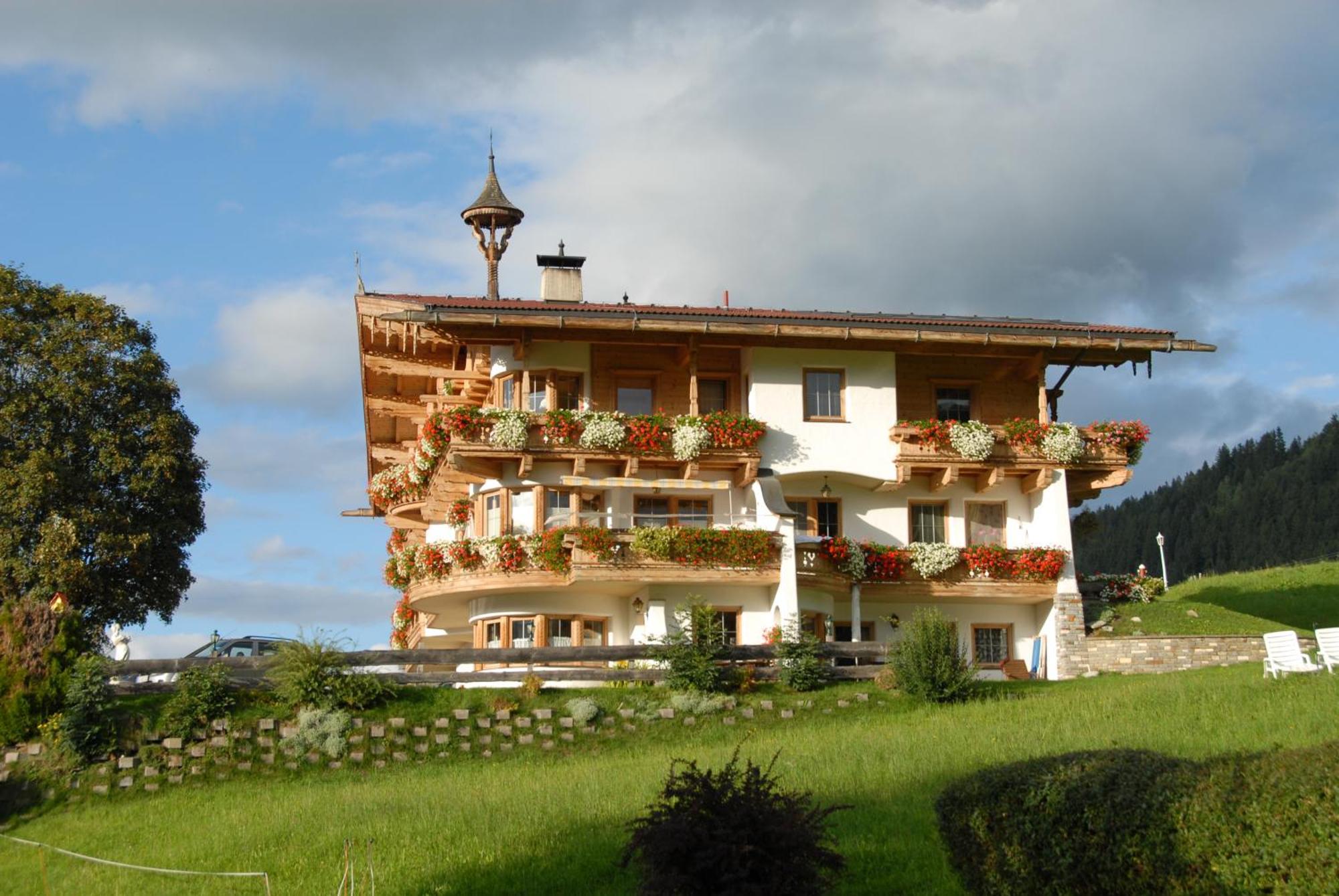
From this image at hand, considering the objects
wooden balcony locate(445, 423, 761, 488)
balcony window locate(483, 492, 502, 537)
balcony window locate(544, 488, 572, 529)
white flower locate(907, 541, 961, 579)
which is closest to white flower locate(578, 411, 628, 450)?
wooden balcony locate(445, 423, 761, 488)

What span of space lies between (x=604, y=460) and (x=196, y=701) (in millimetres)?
11286

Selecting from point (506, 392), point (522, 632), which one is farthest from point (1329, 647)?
point (506, 392)

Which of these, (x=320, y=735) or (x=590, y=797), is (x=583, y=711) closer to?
(x=320, y=735)

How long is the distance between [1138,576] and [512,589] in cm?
1677

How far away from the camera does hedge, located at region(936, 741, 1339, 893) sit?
12.3 meters

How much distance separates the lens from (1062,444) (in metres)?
38.5

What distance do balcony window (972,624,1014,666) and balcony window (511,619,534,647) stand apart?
430 inches

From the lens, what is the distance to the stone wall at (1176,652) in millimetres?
36375

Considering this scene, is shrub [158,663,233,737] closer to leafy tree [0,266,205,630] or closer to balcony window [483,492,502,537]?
balcony window [483,492,502,537]

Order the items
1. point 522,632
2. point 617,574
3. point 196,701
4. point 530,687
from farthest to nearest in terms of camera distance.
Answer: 1. point 522,632
2. point 617,574
3. point 530,687
4. point 196,701

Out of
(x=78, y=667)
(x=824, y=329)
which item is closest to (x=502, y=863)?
(x=78, y=667)

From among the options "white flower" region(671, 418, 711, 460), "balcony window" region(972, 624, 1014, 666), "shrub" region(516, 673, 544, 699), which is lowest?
"shrub" region(516, 673, 544, 699)

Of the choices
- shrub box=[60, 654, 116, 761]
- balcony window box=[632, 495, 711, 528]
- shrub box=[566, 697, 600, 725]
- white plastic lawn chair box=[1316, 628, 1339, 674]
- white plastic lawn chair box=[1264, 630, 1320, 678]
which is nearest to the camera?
white plastic lawn chair box=[1316, 628, 1339, 674]

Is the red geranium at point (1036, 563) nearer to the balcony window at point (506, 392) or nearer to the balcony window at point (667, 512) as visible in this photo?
the balcony window at point (667, 512)
